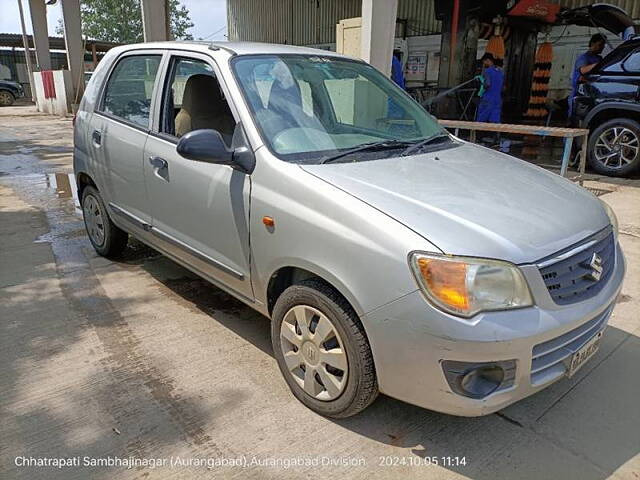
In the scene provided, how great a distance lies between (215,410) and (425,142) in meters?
1.98

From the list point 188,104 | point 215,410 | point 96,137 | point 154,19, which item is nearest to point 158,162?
point 188,104

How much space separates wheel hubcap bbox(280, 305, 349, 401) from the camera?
234cm

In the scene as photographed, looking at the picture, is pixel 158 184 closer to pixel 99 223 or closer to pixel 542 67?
pixel 99 223

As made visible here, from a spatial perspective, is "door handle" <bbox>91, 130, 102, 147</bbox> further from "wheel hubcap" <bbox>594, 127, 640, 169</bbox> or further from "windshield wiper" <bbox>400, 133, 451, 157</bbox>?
"wheel hubcap" <bbox>594, 127, 640, 169</bbox>

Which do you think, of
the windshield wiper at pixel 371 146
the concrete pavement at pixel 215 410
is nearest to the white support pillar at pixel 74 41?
the concrete pavement at pixel 215 410

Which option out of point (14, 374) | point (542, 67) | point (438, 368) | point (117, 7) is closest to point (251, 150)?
point (438, 368)

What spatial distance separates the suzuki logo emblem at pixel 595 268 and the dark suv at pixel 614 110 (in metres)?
6.00

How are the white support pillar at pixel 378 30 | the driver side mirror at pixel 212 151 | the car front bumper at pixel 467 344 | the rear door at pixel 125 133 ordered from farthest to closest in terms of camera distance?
the white support pillar at pixel 378 30
the rear door at pixel 125 133
the driver side mirror at pixel 212 151
the car front bumper at pixel 467 344

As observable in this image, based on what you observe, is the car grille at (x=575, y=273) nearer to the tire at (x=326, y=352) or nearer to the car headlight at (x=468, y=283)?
the car headlight at (x=468, y=283)

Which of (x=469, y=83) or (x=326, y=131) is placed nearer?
(x=326, y=131)

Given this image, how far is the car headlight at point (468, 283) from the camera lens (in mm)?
1948

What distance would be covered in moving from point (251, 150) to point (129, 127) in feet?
4.91

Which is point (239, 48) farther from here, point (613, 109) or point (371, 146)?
point (613, 109)

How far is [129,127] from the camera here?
3.66m
